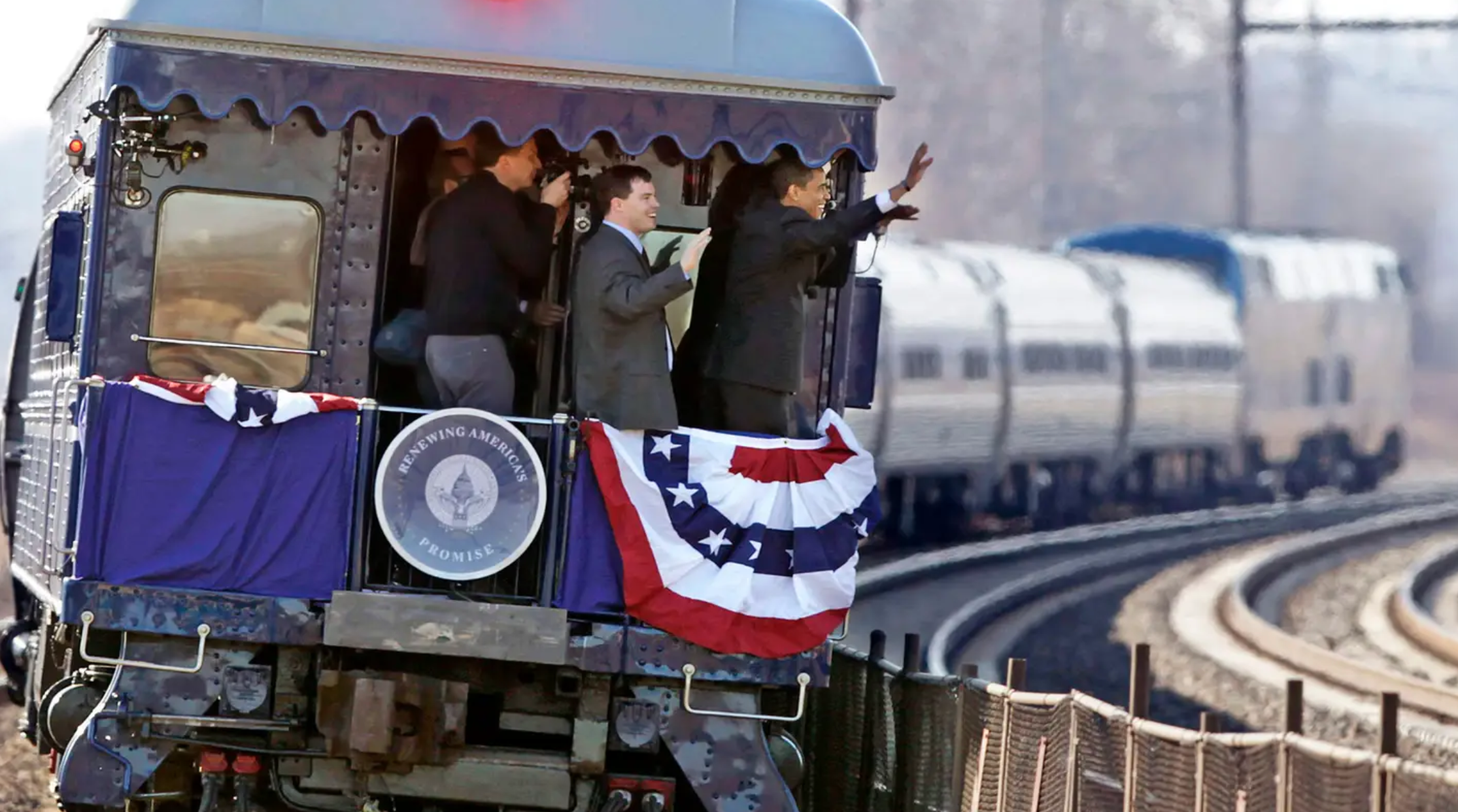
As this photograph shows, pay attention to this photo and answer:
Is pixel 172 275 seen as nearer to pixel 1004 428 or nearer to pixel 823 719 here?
pixel 823 719

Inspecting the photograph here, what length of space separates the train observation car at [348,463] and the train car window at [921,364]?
19.3 meters

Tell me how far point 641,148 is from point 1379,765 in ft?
12.2

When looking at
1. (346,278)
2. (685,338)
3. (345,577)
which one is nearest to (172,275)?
(346,278)

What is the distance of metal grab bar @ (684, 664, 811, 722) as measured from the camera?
9000mm

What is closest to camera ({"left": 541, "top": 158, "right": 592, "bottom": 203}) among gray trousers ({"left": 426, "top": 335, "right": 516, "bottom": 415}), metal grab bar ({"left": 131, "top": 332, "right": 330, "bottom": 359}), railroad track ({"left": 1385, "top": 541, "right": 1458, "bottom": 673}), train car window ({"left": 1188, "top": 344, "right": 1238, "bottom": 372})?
gray trousers ({"left": 426, "top": 335, "right": 516, "bottom": 415})

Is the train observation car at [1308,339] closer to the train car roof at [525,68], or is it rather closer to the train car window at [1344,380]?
the train car window at [1344,380]

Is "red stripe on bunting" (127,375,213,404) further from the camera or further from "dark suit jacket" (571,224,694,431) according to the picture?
the camera

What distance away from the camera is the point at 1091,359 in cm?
3347

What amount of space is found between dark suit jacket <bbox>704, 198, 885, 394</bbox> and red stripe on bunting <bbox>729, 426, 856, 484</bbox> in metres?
0.28

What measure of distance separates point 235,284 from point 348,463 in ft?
2.97

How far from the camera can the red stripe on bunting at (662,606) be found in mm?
9031

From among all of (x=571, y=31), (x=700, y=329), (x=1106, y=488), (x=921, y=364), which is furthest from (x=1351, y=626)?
(x=571, y=31)

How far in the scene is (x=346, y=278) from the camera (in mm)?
9461

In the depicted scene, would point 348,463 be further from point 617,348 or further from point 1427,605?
point 1427,605
